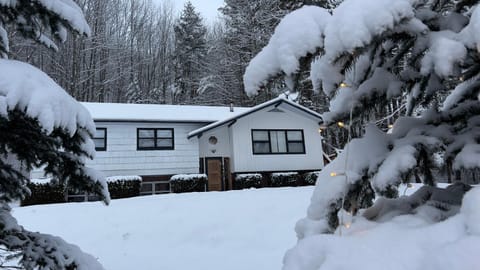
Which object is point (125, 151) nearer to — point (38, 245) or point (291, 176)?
point (291, 176)

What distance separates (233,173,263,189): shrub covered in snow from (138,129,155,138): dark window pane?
4213 millimetres

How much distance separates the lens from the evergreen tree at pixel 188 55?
26.0 m

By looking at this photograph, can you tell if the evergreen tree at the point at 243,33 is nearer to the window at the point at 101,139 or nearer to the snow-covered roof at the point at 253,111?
the snow-covered roof at the point at 253,111

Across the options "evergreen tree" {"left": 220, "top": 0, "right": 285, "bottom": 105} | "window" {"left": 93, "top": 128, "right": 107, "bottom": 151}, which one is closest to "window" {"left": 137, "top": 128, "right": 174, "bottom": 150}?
"window" {"left": 93, "top": 128, "right": 107, "bottom": 151}

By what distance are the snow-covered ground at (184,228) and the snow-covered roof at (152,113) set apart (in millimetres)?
4783

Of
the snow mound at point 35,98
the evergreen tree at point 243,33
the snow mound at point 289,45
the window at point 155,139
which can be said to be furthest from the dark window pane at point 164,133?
the snow mound at point 289,45

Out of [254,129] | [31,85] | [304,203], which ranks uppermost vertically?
[254,129]

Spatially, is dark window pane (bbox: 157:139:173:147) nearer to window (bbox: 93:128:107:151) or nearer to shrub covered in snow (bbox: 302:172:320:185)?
window (bbox: 93:128:107:151)

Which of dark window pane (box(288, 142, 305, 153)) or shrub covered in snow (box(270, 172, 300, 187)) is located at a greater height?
dark window pane (box(288, 142, 305, 153))

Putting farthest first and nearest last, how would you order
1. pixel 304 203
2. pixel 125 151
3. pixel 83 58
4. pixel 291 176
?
pixel 83 58 < pixel 291 176 < pixel 125 151 < pixel 304 203

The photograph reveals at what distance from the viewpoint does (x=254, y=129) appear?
53.3 feet

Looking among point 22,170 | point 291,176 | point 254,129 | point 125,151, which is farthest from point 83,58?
point 22,170

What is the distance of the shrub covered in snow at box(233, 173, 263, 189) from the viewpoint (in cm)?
1512

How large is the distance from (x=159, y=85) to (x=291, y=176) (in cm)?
1519
